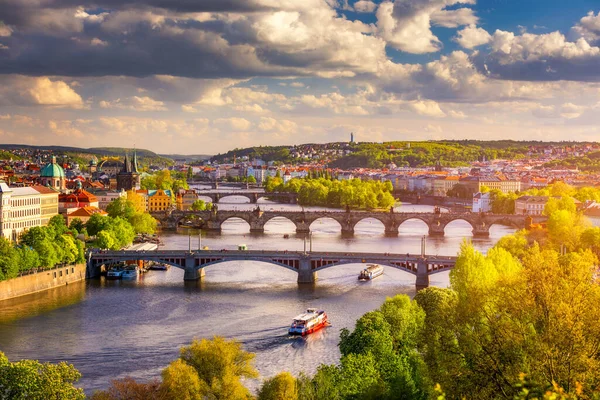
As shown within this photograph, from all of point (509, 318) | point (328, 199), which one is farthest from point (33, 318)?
point (328, 199)

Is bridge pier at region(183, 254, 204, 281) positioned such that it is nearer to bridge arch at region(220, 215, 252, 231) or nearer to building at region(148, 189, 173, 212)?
bridge arch at region(220, 215, 252, 231)

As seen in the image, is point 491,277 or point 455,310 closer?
point 455,310

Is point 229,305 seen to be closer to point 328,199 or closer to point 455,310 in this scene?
point 455,310

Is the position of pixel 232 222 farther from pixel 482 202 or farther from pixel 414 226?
pixel 482 202

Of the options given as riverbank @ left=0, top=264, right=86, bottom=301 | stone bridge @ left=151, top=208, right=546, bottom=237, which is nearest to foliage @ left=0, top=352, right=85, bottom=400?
riverbank @ left=0, top=264, right=86, bottom=301

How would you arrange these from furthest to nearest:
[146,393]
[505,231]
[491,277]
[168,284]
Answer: [505,231] < [168,284] < [491,277] < [146,393]

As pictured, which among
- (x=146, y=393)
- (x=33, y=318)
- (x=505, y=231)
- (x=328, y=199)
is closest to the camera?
(x=146, y=393)
